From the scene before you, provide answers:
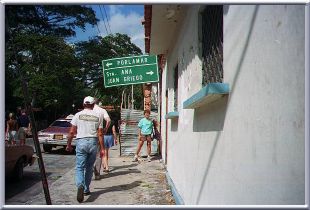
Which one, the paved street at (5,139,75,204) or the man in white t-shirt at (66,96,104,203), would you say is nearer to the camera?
the man in white t-shirt at (66,96,104,203)

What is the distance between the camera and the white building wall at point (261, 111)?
7.20ft

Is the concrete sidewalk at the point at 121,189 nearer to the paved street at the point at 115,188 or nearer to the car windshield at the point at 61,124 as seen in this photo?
the paved street at the point at 115,188

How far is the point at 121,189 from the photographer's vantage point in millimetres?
7020

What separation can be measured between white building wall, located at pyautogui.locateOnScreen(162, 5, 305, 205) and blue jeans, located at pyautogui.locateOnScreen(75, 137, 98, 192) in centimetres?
313

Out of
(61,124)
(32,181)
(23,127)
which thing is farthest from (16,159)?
(61,124)

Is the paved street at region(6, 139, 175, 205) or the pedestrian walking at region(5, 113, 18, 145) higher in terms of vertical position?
the pedestrian walking at region(5, 113, 18, 145)

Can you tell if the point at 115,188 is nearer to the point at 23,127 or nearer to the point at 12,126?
the point at 12,126

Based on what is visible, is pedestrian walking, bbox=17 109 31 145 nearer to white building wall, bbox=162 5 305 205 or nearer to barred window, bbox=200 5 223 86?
barred window, bbox=200 5 223 86

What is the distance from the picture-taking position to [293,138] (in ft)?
7.14

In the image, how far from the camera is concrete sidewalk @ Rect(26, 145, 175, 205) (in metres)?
6.02

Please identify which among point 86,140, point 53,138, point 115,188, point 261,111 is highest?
point 261,111

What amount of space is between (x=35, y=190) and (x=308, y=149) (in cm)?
577

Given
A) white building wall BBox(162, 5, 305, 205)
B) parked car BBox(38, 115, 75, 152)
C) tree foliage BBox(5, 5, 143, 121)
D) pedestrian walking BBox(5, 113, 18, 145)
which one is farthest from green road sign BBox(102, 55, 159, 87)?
white building wall BBox(162, 5, 305, 205)

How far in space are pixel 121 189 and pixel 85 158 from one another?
121 cm
